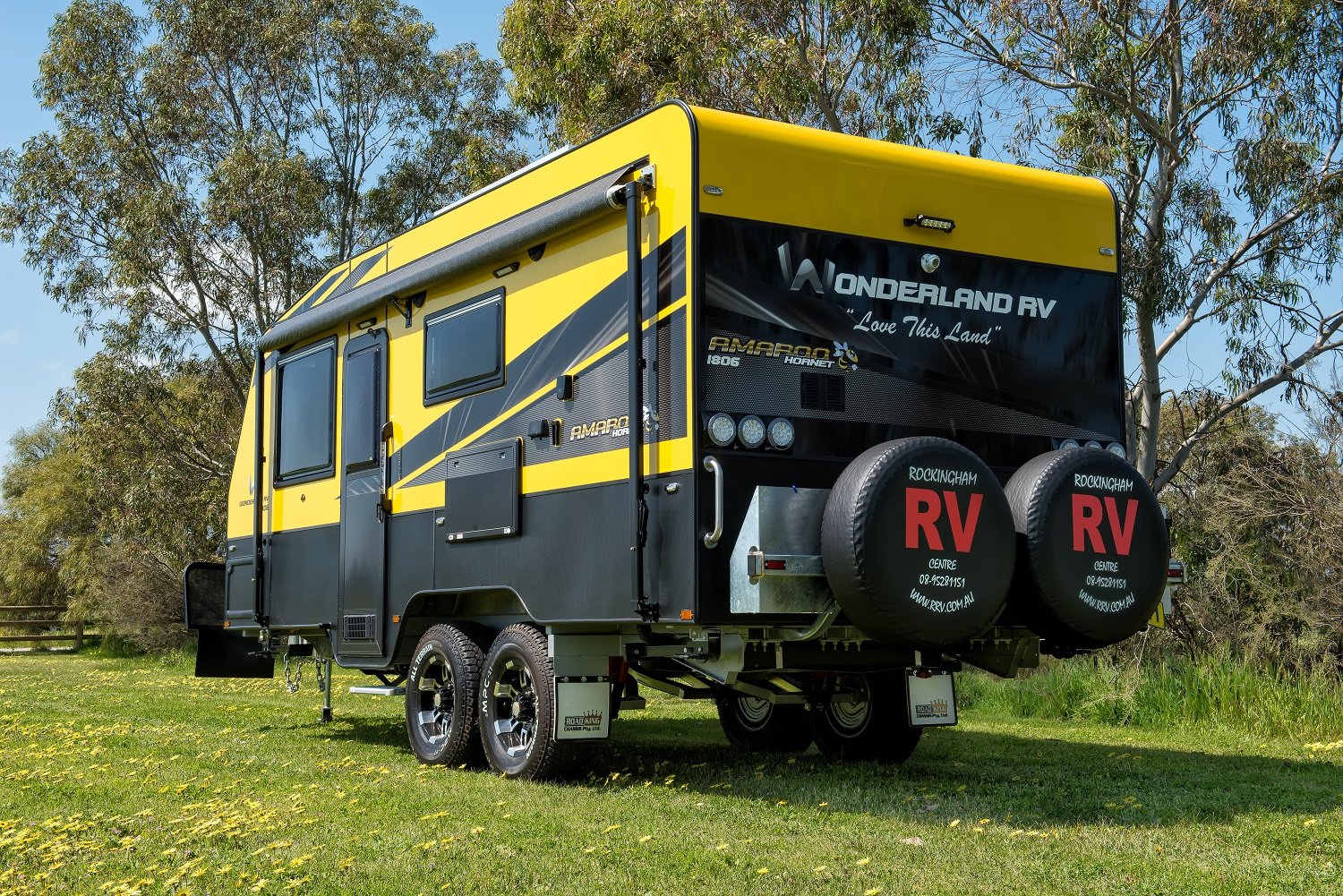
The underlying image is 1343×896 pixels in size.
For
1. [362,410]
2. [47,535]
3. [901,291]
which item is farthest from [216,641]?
[47,535]

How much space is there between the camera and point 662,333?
23.2 feet

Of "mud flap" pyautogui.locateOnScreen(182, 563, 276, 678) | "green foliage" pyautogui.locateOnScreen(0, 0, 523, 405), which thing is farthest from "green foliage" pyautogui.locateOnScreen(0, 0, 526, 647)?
"mud flap" pyautogui.locateOnScreen(182, 563, 276, 678)

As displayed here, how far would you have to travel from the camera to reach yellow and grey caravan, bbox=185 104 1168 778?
6.69m

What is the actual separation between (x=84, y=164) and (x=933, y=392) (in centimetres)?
2423

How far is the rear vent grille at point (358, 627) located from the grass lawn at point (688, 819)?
2.64 feet

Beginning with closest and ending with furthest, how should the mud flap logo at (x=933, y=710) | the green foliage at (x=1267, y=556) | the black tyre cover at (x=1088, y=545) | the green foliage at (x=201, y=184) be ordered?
the black tyre cover at (x=1088, y=545)
the mud flap logo at (x=933, y=710)
the green foliage at (x=1267, y=556)
the green foliage at (x=201, y=184)

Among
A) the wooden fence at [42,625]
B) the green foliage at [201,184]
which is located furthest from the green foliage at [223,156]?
the wooden fence at [42,625]

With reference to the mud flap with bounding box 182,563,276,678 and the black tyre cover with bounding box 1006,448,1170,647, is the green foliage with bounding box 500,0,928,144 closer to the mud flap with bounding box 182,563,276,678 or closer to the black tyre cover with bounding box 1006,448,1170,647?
the mud flap with bounding box 182,563,276,678

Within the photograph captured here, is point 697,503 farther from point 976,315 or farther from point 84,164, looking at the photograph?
point 84,164

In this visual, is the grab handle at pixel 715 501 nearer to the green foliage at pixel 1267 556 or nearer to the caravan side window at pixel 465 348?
the caravan side window at pixel 465 348

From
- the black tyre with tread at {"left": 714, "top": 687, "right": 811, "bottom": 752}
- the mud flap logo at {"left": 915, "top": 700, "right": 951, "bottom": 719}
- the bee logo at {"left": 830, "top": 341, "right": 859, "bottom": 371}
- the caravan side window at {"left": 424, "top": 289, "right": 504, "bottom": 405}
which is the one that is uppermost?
the caravan side window at {"left": 424, "top": 289, "right": 504, "bottom": 405}

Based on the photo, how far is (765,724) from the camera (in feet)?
32.1

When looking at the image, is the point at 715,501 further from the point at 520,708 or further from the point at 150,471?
the point at 150,471

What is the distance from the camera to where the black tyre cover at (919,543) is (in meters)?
6.36
